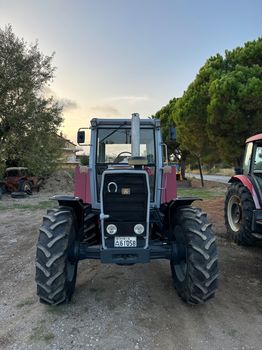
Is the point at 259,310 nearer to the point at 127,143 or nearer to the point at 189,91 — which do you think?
the point at 127,143

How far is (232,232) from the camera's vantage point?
7016 millimetres

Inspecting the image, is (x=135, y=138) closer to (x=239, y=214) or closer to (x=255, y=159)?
(x=255, y=159)

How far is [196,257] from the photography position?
12.3ft

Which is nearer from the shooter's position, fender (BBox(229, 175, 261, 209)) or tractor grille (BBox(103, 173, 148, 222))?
tractor grille (BBox(103, 173, 148, 222))

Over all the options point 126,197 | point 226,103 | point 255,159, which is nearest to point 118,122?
point 126,197

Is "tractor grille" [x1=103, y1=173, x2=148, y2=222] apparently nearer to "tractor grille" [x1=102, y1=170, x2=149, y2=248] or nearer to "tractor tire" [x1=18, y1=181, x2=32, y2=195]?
"tractor grille" [x1=102, y1=170, x2=149, y2=248]

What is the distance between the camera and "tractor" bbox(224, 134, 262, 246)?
19.8ft

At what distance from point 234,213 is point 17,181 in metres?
13.2

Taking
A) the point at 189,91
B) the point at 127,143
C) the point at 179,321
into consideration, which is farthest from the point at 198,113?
the point at 179,321

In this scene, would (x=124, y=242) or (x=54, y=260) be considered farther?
(x=124, y=242)

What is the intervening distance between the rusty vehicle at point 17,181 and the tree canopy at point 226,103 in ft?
28.5

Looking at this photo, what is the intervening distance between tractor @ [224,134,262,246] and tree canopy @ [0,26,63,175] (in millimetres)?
14027

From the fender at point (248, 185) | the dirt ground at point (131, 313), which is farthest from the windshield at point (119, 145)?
the fender at point (248, 185)

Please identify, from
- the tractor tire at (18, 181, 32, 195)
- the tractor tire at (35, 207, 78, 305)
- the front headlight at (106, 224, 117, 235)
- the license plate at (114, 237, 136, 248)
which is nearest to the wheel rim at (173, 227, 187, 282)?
the license plate at (114, 237, 136, 248)
